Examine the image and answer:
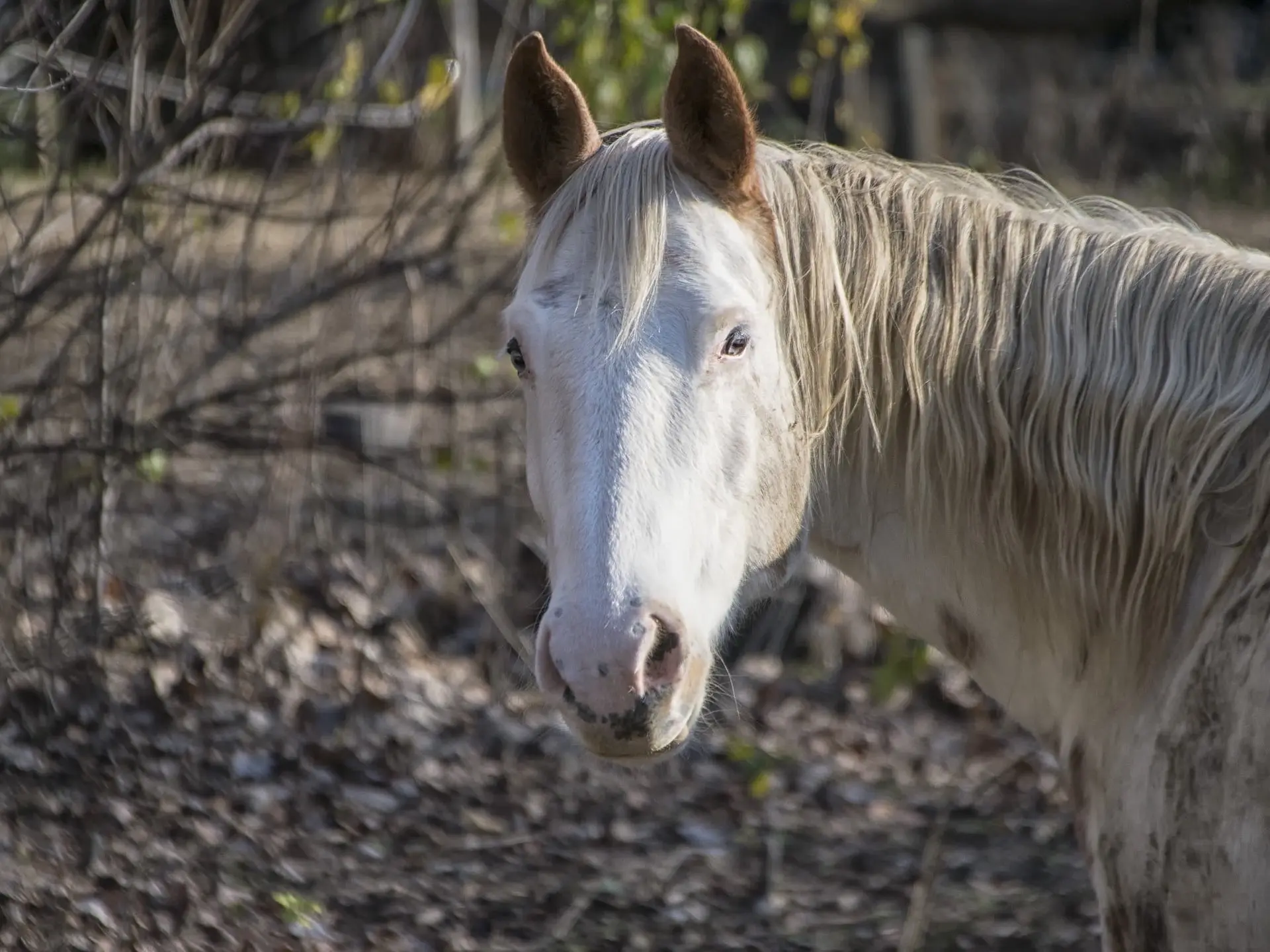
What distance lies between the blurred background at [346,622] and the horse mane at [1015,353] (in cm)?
159

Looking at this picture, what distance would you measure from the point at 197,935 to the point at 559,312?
1773mm

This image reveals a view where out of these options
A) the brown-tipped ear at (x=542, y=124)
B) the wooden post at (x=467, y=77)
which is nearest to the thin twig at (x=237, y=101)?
the wooden post at (x=467, y=77)

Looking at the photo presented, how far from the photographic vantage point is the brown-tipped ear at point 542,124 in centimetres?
245

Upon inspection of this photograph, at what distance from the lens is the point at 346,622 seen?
196 inches

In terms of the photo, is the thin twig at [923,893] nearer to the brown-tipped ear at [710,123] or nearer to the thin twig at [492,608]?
the thin twig at [492,608]

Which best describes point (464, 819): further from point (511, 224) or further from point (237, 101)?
point (237, 101)

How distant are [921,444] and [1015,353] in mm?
229

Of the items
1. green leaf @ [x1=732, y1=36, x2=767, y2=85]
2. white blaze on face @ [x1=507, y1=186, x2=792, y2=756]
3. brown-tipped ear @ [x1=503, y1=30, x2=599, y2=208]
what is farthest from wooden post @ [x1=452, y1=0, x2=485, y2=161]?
white blaze on face @ [x1=507, y1=186, x2=792, y2=756]

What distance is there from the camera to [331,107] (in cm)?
411

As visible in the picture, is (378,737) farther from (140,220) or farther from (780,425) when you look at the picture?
(780,425)

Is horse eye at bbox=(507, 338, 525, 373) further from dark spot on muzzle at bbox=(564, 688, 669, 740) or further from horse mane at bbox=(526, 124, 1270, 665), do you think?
dark spot on muzzle at bbox=(564, 688, 669, 740)

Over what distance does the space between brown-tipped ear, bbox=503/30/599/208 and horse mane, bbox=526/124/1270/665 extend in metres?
0.08

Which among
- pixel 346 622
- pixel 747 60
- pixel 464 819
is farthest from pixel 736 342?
pixel 346 622

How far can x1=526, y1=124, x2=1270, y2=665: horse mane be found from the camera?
232cm
